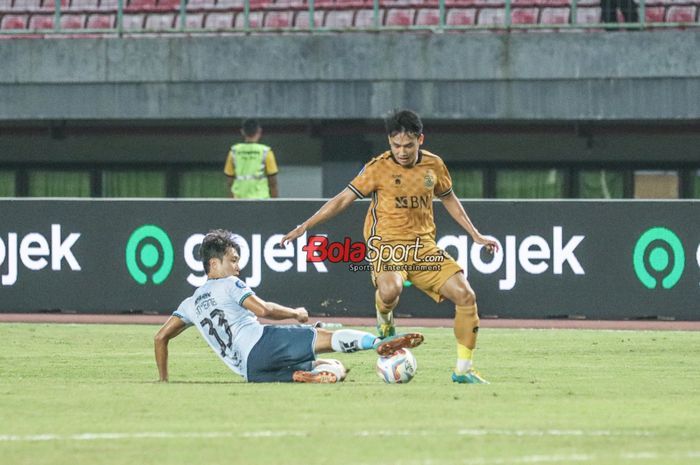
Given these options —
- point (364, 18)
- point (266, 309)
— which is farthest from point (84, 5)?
point (266, 309)

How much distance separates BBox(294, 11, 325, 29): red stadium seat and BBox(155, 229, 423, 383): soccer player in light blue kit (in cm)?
1537

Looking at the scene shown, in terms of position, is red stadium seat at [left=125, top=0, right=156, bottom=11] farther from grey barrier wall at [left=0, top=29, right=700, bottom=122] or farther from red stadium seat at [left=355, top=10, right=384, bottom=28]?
red stadium seat at [left=355, top=10, right=384, bottom=28]

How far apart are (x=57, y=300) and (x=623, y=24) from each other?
33.7 ft

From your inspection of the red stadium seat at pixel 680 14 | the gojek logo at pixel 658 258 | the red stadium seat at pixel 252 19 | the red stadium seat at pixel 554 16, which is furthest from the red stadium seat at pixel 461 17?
the gojek logo at pixel 658 258

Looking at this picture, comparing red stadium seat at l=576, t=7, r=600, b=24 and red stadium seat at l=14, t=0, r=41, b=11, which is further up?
red stadium seat at l=14, t=0, r=41, b=11

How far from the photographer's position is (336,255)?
18.9m

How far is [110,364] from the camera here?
13086mm

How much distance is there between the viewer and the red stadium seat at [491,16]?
25.0m

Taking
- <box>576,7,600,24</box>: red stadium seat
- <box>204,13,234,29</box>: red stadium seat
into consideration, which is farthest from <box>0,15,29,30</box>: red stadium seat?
<box>576,7,600,24</box>: red stadium seat

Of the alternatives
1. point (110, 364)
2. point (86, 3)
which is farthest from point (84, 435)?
point (86, 3)

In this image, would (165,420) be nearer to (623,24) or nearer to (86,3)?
(623,24)

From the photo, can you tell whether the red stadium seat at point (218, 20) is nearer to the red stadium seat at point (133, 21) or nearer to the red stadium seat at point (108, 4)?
the red stadium seat at point (133, 21)

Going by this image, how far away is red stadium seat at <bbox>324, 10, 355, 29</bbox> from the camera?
83.6 ft

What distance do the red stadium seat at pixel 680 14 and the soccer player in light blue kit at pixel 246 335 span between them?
605 inches
